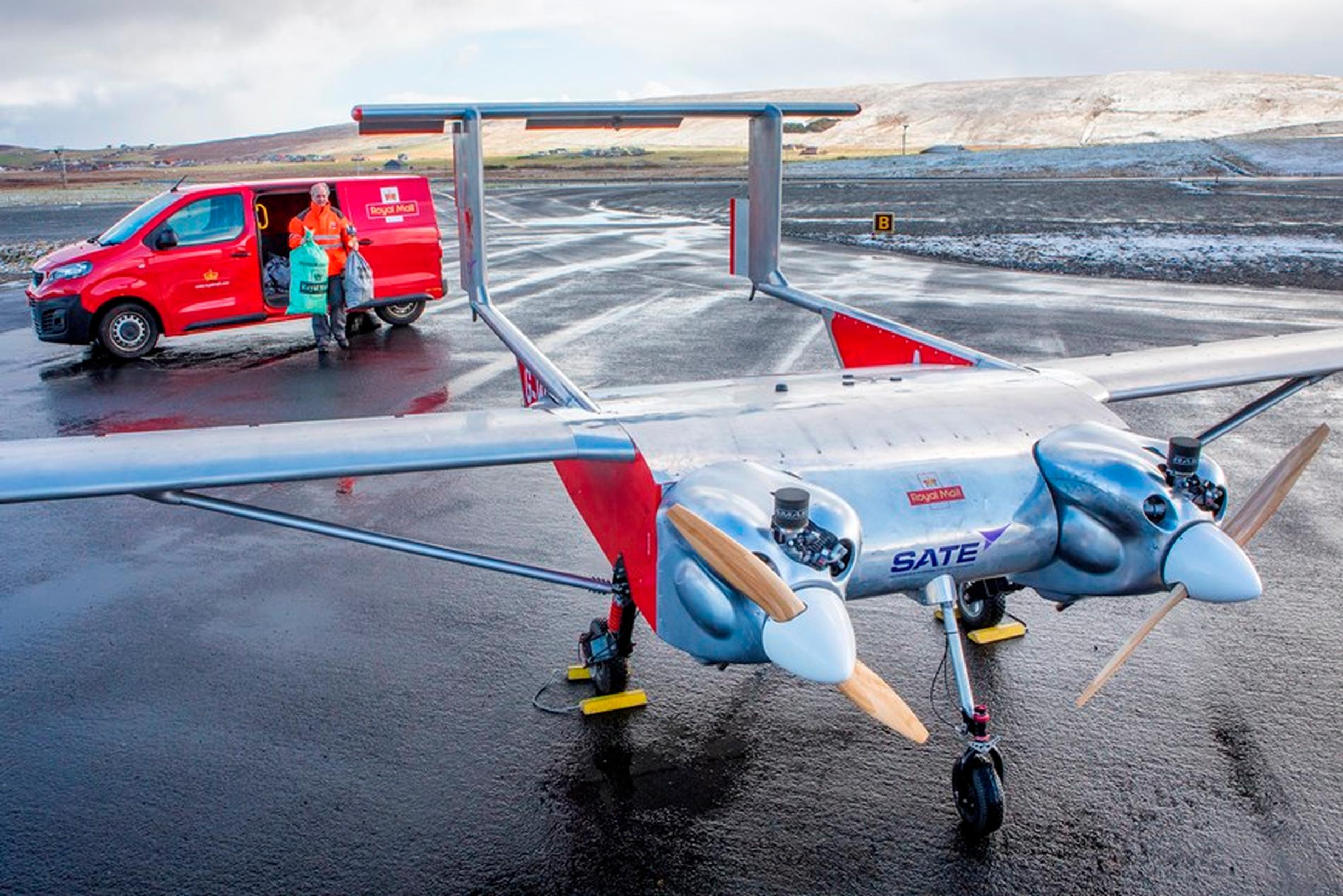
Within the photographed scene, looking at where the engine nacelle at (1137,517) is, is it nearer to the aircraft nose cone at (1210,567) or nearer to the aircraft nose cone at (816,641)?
the aircraft nose cone at (1210,567)

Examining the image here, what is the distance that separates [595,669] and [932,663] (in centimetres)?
212

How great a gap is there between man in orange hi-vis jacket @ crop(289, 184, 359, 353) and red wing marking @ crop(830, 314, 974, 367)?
31.9ft

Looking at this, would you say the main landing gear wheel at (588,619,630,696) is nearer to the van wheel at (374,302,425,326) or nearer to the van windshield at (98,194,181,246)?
the van windshield at (98,194,181,246)

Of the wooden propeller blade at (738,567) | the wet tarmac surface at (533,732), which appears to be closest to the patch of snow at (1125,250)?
the wet tarmac surface at (533,732)

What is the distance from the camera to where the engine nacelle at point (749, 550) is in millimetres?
4414

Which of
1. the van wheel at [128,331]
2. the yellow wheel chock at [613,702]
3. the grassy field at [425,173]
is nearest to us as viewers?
the yellow wheel chock at [613,702]

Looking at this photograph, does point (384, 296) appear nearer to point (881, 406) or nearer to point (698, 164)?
point (881, 406)

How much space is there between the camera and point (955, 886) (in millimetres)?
4676

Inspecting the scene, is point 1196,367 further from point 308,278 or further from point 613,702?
point 308,278

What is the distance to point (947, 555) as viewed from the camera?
16.2 feet

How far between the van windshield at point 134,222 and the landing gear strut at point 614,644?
12.9 meters

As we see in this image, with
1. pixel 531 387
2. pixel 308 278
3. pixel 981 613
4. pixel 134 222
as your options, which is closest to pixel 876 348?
pixel 981 613

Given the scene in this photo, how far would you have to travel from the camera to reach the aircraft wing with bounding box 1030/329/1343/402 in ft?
21.2

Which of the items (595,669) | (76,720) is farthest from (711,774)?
(76,720)
